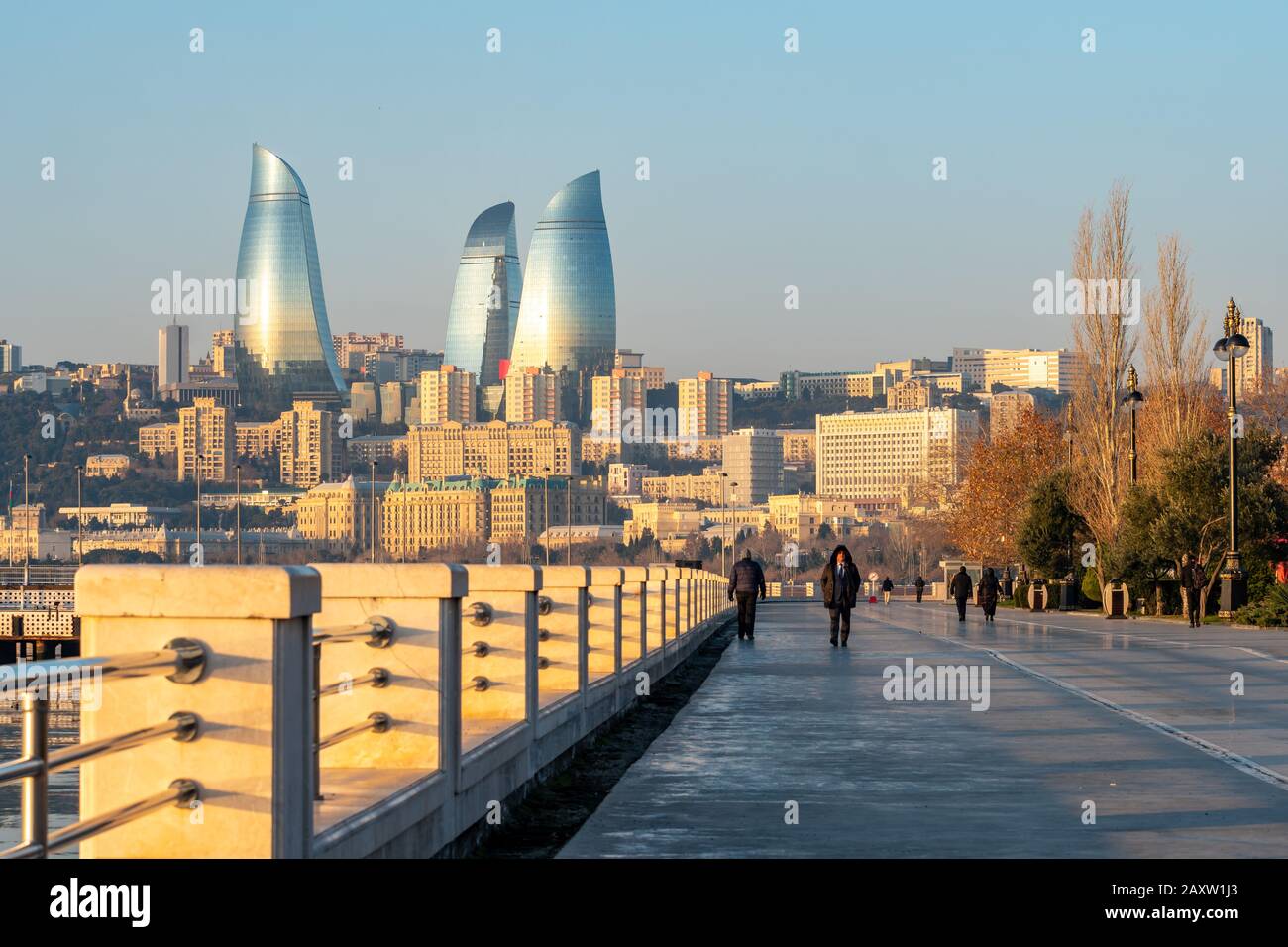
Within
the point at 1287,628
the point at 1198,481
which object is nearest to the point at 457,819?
the point at 1287,628

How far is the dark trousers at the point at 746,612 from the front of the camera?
114 ft

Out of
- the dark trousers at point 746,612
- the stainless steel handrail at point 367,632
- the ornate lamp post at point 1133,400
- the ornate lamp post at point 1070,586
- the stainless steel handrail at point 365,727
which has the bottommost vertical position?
the ornate lamp post at point 1070,586

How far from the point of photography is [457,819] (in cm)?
909

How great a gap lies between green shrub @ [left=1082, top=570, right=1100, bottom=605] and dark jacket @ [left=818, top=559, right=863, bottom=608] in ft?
115

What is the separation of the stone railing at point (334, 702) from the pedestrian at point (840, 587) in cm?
1613

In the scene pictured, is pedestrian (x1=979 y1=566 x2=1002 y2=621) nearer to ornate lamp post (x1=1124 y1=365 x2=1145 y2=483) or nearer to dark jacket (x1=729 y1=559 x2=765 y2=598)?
ornate lamp post (x1=1124 y1=365 x2=1145 y2=483)

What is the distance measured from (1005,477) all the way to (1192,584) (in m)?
44.8

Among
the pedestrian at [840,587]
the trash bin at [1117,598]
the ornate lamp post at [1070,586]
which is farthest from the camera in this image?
the ornate lamp post at [1070,586]

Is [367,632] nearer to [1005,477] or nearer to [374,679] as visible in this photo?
[374,679]

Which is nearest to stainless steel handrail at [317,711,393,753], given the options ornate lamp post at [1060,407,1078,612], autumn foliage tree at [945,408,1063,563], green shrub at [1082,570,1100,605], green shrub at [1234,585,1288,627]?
green shrub at [1234,585,1288,627]

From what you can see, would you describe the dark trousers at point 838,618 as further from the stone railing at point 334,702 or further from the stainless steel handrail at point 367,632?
the stainless steel handrail at point 367,632

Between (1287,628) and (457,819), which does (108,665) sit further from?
(1287,628)

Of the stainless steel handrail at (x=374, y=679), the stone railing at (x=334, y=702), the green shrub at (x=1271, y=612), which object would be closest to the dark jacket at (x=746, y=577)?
the green shrub at (x=1271, y=612)
